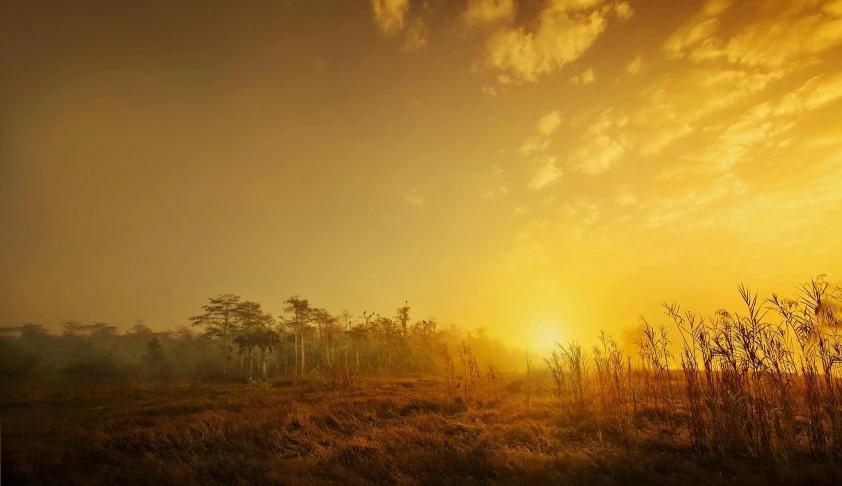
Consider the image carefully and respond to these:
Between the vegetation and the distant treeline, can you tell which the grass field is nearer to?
the vegetation

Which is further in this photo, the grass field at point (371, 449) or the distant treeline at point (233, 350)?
A: the distant treeline at point (233, 350)

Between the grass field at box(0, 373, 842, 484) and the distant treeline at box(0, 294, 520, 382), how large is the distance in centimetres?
1249

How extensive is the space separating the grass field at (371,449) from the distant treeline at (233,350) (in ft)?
41.0

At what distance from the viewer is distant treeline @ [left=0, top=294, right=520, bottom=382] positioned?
33.3 m

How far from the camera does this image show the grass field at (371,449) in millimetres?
6715

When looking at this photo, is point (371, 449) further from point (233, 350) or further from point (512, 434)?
point (233, 350)

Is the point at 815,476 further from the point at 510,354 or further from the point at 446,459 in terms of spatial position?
the point at 510,354

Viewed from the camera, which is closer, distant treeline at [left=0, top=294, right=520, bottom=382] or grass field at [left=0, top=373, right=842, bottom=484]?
grass field at [left=0, top=373, right=842, bottom=484]

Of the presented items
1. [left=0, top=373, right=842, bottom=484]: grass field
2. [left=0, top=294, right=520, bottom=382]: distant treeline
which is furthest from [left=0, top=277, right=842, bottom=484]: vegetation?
[left=0, top=294, right=520, bottom=382]: distant treeline

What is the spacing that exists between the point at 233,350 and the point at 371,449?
53.0 meters

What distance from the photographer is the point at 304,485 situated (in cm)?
648

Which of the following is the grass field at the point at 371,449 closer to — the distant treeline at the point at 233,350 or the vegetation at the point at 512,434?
the vegetation at the point at 512,434

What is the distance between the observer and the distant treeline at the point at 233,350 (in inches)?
1313

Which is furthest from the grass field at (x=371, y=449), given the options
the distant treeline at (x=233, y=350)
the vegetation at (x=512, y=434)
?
the distant treeline at (x=233, y=350)
